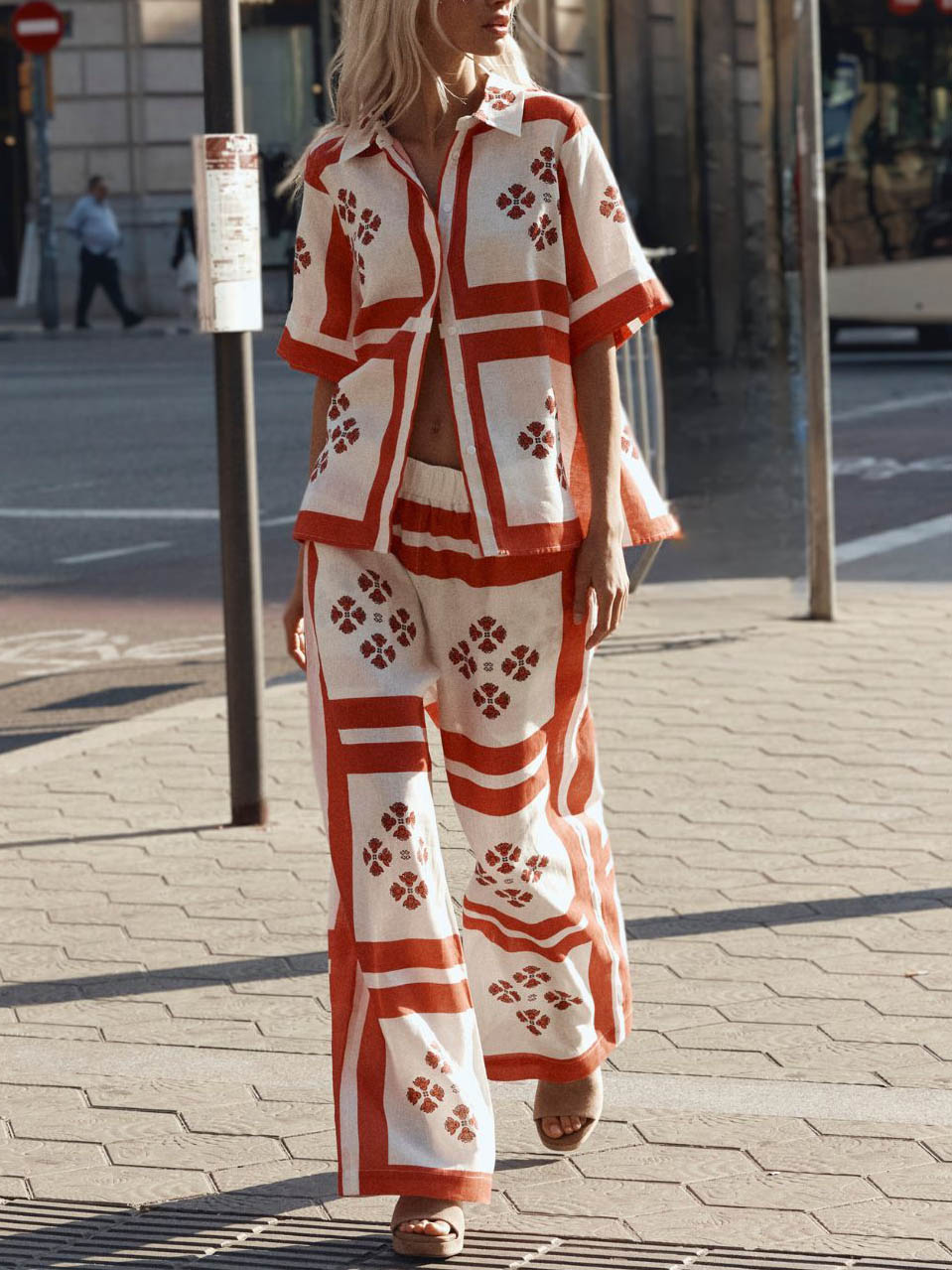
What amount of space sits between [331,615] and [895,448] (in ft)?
41.3

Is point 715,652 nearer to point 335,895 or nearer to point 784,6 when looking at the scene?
point 784,6

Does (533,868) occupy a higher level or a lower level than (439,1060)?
higher

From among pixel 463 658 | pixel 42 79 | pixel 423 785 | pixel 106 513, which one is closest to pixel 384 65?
pixel 463 658

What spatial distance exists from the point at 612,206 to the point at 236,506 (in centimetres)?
258

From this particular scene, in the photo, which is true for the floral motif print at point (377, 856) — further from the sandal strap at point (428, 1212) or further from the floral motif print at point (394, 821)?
the sandal strap at point (428, 1212)

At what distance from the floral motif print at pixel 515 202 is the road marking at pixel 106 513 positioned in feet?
30.7

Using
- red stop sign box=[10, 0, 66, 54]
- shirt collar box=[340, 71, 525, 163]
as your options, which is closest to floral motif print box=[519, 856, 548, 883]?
shirt collar box=[340, 71, 525, 163]

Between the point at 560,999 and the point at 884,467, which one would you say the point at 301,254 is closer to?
the point at 560,999

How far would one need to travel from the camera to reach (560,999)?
367 cm

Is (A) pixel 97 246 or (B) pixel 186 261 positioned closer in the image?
(A) pixel 97 246

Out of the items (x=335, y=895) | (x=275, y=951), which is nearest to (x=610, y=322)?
(x=335, y=895)

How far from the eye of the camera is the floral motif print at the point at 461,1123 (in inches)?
135

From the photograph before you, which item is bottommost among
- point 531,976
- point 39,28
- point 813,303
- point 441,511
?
point 531,976

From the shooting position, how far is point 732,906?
518cm
